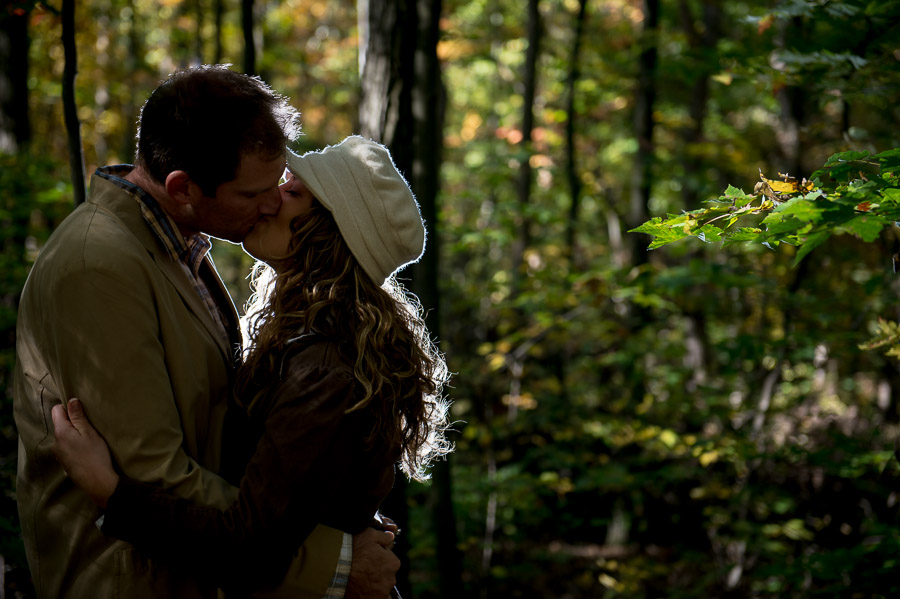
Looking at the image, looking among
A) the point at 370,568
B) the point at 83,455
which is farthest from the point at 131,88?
the point at 370,568

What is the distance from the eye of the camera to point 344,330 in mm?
1950

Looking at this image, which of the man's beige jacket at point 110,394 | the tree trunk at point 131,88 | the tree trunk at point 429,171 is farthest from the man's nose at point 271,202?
the tree trunk at point 131,88

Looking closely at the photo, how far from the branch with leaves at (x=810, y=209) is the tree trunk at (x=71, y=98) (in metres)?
2.39

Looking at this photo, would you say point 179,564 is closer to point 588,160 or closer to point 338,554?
point 338,554

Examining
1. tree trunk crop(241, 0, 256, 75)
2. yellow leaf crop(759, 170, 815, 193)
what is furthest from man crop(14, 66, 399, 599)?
tree trunk crop(241, 0, 256, 75)

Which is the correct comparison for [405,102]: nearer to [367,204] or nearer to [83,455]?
[367,204]

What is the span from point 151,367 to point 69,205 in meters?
4.58

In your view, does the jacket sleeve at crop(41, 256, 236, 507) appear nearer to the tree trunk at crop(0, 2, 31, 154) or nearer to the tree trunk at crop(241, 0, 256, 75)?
the tree trunk at crop(241, 0, 256, 75)

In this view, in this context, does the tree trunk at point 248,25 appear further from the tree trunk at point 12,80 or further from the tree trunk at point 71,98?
the tree trunk at point 12,80

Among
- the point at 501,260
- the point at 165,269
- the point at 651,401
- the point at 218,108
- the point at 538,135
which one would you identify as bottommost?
the point at 501,260

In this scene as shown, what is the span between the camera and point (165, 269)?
77.9 inches

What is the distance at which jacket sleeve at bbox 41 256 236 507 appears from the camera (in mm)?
1724

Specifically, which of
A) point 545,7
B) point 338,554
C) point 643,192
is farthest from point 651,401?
point 545,7

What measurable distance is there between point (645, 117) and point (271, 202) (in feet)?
22.0
